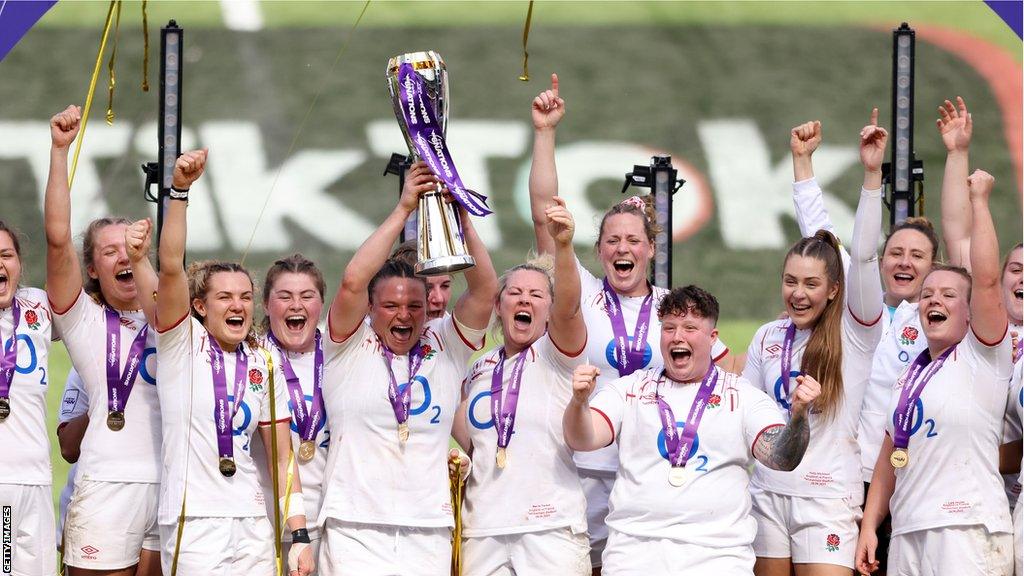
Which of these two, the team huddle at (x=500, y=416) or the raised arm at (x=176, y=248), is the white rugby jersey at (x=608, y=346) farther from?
the raised arm at (x=176, y=248)

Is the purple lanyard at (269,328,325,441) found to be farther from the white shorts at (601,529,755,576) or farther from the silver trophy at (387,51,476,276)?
the white shorts at (601,529,755,576)

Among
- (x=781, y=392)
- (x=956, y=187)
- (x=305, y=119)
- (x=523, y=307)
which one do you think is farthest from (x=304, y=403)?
(x=305, y=119)

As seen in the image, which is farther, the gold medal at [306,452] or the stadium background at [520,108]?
the stadium background at [520,108]

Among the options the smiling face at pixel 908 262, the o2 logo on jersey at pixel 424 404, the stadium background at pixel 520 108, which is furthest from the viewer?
the stadium background at pixel 520 108

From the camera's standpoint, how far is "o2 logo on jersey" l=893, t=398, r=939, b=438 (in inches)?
166

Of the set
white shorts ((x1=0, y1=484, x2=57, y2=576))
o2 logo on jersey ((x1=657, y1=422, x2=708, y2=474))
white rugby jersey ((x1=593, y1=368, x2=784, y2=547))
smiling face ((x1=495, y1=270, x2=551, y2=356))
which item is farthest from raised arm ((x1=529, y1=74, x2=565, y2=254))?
white shorts ((x1=0, y1=484, x2=57, y2=576))

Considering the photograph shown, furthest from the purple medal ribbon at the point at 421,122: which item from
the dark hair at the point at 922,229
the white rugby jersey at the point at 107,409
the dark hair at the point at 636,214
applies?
the dark hair at the point at 922,229

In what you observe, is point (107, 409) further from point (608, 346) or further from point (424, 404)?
point (608, 346)

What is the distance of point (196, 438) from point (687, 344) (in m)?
1.47

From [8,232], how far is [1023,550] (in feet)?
10.7

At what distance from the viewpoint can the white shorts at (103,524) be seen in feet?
14.3

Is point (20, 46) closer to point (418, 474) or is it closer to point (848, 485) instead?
point (418, 474)

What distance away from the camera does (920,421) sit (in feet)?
14.0

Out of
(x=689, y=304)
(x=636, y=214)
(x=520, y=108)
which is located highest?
(x=520, y=108)
